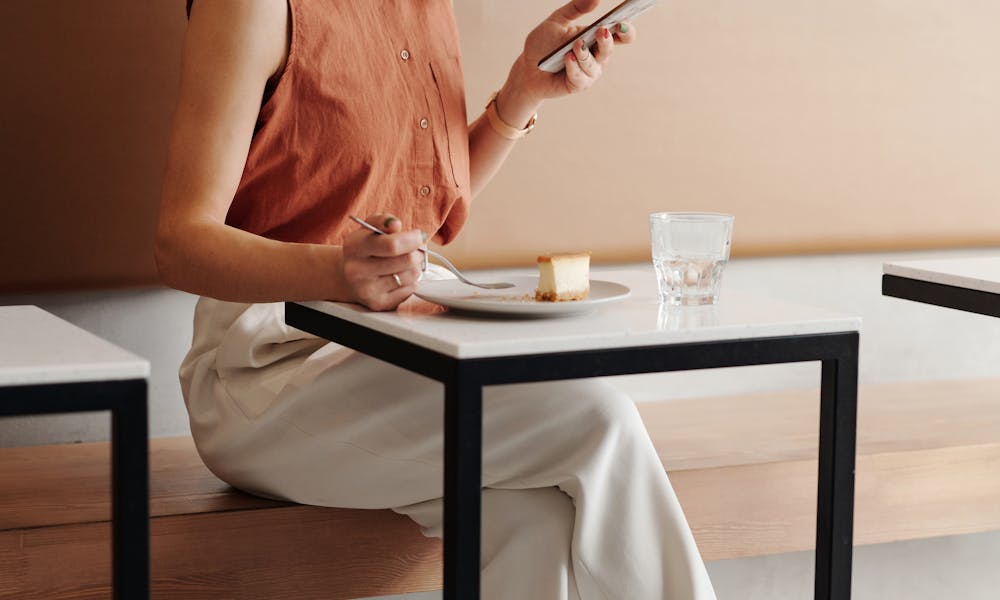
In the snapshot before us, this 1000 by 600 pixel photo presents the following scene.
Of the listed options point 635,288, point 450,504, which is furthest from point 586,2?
point 450,504

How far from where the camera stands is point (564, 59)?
61.0 inches

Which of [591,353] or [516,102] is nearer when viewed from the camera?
[591,353]

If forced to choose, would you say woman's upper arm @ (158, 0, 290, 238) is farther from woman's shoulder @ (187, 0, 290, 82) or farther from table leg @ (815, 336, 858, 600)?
table leg @ (815, 336, 858, 600)

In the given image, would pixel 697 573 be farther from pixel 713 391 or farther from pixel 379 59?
pixel 713 391

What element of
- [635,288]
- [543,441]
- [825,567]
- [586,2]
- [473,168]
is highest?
[586,2]

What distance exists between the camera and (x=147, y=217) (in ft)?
6.46

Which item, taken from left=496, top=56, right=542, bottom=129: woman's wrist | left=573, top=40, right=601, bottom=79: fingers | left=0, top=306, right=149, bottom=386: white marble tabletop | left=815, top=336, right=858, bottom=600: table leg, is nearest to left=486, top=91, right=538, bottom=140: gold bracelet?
left=496, top=56, right=542, bottom=129: woman's wrist

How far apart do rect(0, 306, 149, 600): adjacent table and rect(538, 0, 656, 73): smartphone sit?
2.15 ft

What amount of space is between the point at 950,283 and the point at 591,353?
728 millimetres

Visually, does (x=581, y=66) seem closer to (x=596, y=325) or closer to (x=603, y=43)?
(x=603, y=43)

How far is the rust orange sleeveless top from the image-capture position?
1.47 meters

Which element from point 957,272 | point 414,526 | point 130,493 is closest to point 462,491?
point 130,493

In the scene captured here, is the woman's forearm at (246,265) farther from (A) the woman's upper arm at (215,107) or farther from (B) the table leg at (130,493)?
(B) the table leg at (130,493)

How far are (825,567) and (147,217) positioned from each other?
1.16 m
